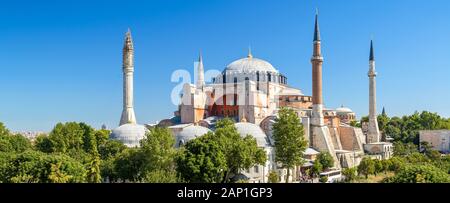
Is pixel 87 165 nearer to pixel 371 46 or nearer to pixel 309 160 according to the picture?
pixel 309 160

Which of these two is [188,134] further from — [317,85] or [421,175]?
[421,175]

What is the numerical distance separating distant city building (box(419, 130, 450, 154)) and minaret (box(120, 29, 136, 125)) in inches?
545

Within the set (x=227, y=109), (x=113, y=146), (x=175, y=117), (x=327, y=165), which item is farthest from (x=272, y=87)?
(x=113, y=146)

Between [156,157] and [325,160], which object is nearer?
[156,157]

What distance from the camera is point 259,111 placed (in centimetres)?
1738

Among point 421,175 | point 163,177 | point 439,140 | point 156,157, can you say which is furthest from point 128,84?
point 439,140

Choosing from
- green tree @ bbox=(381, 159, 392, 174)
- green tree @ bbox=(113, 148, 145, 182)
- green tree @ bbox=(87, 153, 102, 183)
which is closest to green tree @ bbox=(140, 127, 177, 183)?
green tree @ bbox=(113, 148, 145, 182)

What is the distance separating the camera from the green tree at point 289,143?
12000 millimetres

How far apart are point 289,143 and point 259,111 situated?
213 inches

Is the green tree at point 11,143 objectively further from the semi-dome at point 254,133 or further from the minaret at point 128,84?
the semi-dome at point 254,133

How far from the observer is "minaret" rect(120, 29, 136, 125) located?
17.5 metres

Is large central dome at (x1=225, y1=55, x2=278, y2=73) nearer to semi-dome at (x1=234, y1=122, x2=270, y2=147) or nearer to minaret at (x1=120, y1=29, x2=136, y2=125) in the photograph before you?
minaret at (x1=120, y1=29, x2=136, y2=125)

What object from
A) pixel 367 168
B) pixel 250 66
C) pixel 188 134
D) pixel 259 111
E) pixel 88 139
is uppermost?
pixel 250 66
